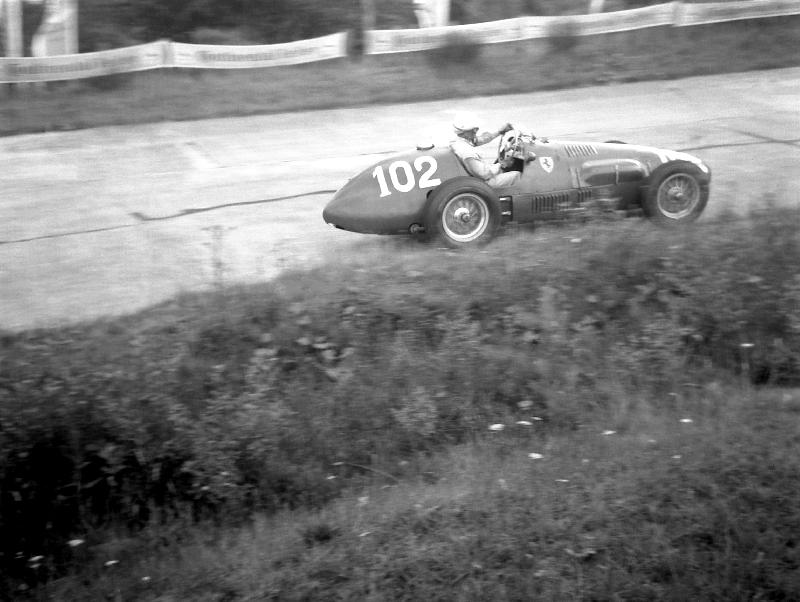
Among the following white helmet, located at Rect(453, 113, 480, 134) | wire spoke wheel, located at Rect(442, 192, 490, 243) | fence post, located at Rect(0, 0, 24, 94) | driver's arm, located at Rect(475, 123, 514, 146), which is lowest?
wire spoke wheel, located at Rect(442, 192, 490, 243)

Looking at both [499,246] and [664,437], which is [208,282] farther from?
[664,437]

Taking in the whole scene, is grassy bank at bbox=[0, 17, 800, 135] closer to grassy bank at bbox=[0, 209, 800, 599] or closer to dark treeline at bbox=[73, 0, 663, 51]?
dark treeline at bbox=[73, 0, 663, 51]

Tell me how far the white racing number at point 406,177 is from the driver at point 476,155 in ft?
1.09

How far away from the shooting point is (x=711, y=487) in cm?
550

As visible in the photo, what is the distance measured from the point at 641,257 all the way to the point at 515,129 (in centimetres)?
221

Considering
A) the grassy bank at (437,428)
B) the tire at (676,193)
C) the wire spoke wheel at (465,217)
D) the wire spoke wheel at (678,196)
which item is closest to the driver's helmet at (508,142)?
the wire spoke wheel at (465,217)

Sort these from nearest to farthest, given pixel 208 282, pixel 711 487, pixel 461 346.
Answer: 1. pixel 711 487
2. pixel 461 346
3. pixel 208 282

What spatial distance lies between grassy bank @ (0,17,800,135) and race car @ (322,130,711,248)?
359 inches

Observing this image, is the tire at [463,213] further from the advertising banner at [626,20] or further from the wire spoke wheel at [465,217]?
the advertising banner at [626,20]

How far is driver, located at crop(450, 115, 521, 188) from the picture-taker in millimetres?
9930

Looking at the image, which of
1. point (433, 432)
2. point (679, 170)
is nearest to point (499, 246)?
point (679, 170)

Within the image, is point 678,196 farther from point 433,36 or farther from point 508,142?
point 433,36

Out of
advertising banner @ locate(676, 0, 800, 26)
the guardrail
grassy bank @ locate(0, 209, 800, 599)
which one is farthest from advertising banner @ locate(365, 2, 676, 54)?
grassy bank @ locate(0, 209, 800, 599)

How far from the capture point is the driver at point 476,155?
9.93 metres
